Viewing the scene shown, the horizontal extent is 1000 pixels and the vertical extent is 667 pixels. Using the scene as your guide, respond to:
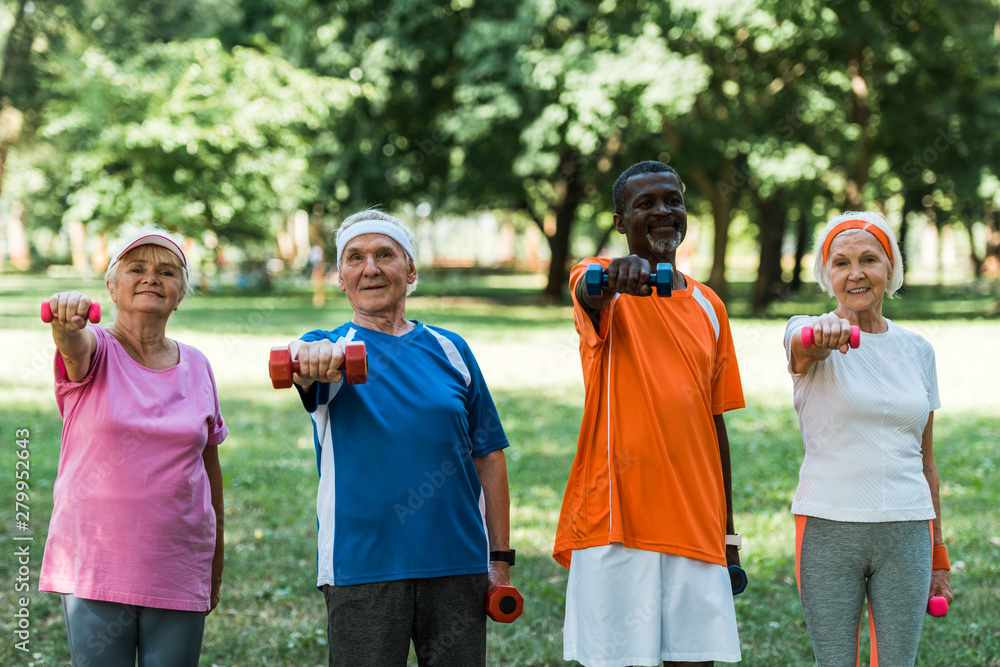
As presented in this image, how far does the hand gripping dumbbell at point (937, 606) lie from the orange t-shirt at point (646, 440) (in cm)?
79

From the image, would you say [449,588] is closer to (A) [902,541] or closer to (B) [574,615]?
(B) [574,615]

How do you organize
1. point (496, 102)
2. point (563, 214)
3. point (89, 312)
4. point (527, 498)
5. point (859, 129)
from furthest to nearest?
1. point (563, 214)
2. point (859, 129)
3. point (496, 102)
4. point (527, 498)
5. point (89, 312)

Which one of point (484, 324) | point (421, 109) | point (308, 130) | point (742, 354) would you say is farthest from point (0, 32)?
point (742, 354)

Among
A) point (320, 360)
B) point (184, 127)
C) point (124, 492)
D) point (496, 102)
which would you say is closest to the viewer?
Answer: point (320, 360)

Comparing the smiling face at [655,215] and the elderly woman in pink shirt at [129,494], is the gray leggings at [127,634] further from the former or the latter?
the smiling face at [655,215]

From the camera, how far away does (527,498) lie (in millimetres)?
7555

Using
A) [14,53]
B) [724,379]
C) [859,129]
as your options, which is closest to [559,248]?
[859,129]

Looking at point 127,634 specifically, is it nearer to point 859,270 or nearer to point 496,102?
point 859,270

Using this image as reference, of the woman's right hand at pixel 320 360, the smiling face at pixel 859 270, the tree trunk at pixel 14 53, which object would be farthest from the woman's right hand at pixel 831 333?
the tree trunk at pixel 14 53

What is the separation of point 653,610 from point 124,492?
5.64ft

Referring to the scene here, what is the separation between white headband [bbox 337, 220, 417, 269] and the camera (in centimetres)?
299

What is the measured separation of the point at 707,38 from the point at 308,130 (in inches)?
537

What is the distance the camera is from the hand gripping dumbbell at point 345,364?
8.20 ft

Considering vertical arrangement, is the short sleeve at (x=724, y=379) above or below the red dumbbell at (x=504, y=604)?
above
